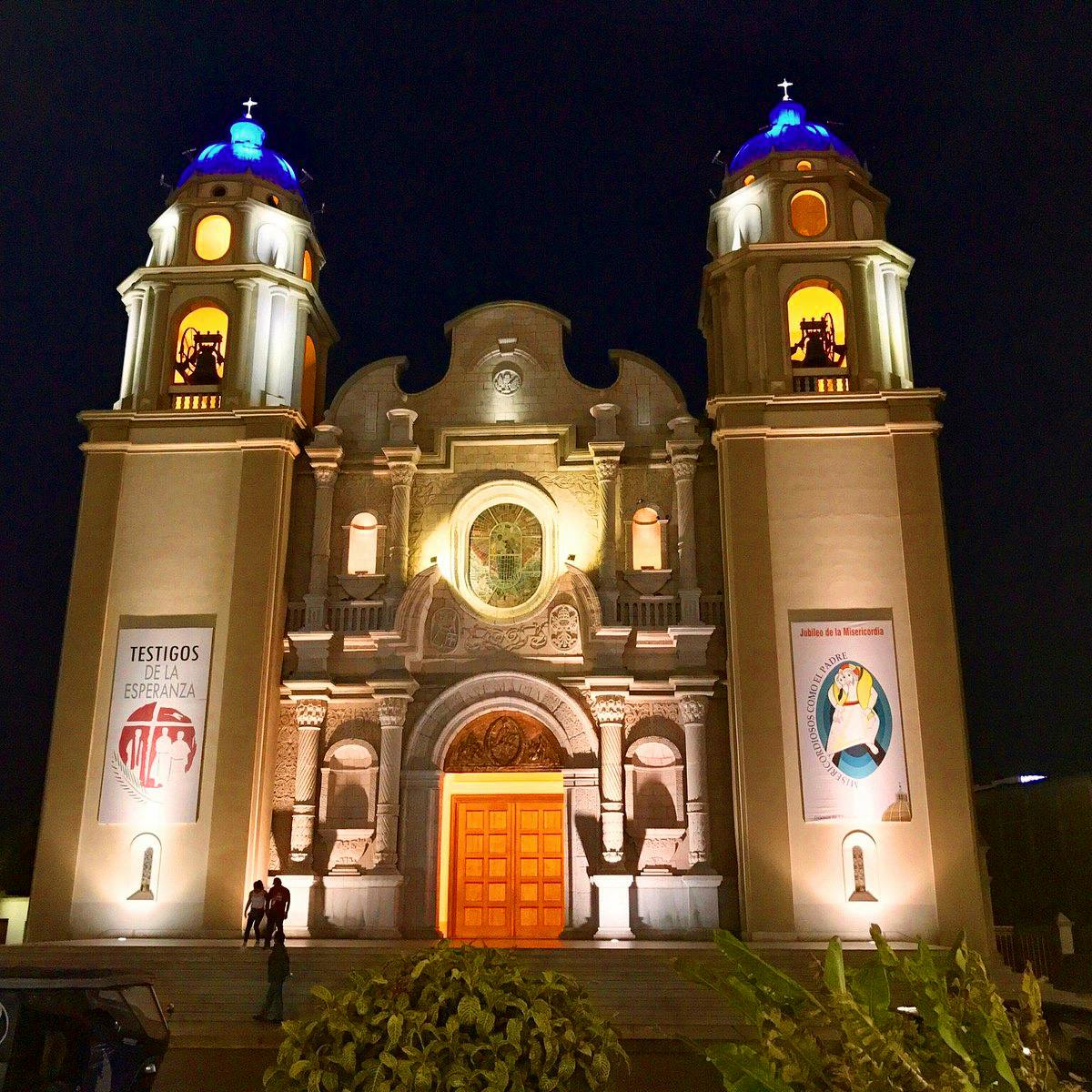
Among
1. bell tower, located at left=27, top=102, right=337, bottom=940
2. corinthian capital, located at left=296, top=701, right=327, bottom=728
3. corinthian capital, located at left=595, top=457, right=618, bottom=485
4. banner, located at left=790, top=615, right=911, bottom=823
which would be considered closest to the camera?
banner, located at left=790, top=615, right=911, bottom=823

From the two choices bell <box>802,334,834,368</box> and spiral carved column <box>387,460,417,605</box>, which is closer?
spiral carved column <box>387,460,417,605</box>

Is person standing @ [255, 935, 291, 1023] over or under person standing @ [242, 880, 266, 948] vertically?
under

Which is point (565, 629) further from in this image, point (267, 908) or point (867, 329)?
point (867, 329)

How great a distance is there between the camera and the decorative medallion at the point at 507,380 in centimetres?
2103

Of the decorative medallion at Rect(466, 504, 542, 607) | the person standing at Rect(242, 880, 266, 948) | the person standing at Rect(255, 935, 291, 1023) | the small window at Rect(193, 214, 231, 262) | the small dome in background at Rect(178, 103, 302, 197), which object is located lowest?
the person standing at Rect(255, 935, 291, 1023)

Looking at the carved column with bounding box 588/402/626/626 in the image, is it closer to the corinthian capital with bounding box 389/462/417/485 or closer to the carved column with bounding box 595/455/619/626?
the carved column with bounding box 595/455/619/626

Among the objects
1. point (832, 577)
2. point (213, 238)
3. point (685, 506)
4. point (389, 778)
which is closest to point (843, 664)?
point (832, 577)

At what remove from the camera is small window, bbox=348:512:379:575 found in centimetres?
2028

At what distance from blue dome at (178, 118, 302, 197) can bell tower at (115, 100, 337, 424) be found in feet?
0.09

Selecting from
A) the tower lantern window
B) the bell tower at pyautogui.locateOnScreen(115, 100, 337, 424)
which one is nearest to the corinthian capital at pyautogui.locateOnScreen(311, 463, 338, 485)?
the bell tower at pyautogui.locateOnScreen(115, 100, 337, 424)

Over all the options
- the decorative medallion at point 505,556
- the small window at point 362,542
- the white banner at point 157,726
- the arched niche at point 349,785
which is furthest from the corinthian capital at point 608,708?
the white banner at point 157,726

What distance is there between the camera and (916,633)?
703 inches

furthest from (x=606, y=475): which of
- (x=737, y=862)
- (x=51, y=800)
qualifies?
(x=51, y=800)

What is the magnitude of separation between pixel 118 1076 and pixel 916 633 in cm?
1430
